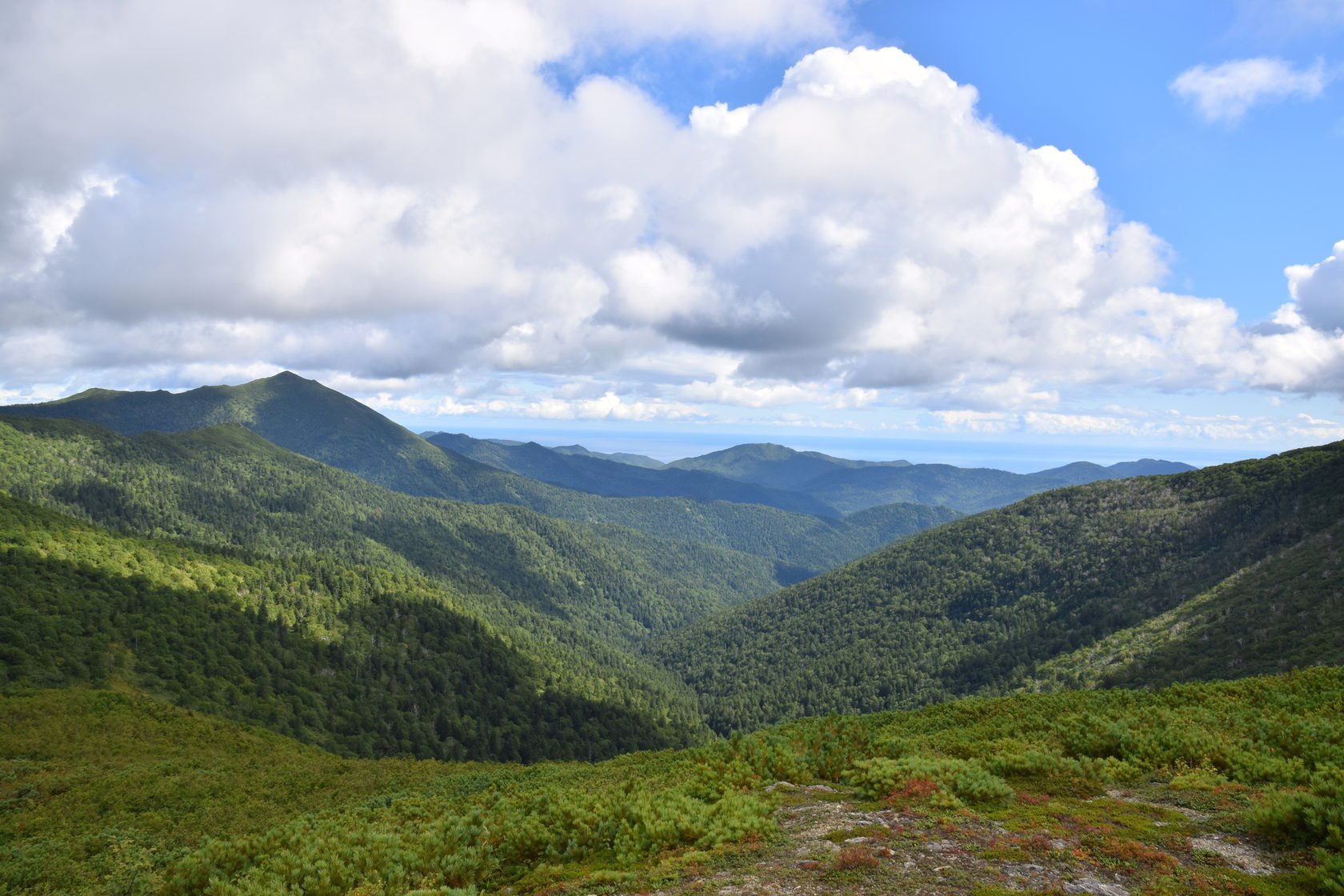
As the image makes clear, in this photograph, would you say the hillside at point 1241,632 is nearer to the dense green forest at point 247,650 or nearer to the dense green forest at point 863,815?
the dense green forest at point 863,815

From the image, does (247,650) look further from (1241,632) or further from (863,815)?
(1241,632)

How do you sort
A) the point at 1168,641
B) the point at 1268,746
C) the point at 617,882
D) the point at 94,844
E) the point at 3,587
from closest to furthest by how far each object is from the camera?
1. the point at 617,882
2. the point at 1268,746
3. the point at 94,844
4. the point at 3,587
5. the point at 1168,641

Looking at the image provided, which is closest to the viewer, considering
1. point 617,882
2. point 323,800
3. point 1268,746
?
point 617,882

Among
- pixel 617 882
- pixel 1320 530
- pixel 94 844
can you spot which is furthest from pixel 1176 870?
pixel 1320 530

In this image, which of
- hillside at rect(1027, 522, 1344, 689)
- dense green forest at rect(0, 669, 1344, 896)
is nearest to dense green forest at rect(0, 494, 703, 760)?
dense green forest at rect(0, 669, 1344, 896)

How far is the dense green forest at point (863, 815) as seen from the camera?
1497 centimetres

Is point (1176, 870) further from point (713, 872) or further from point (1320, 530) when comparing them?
point (1320, 530)

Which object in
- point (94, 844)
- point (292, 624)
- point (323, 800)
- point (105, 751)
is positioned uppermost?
point (94, 844)

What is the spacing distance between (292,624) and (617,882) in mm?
195053

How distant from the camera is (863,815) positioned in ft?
62.0

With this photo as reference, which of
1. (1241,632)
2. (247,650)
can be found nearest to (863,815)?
(1241,632)

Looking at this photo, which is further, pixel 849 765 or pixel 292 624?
pixel 292 624

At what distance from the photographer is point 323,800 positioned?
42.4 meters

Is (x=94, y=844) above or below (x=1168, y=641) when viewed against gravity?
above
